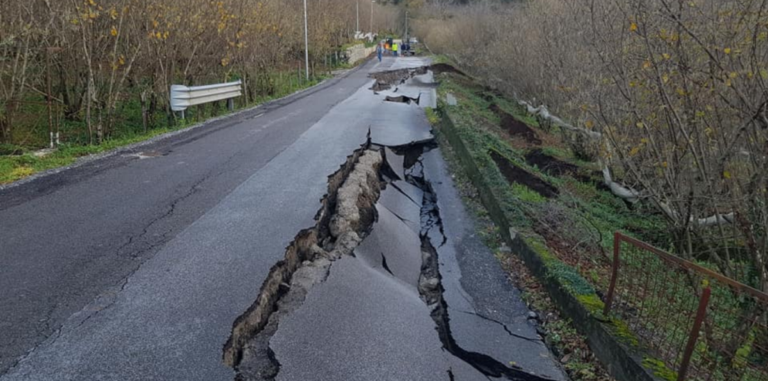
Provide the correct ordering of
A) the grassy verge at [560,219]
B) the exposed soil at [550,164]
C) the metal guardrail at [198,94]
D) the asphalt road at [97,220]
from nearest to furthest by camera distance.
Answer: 1. the asphalt road at [97,220]
2. the grassy verge at [560,219]
3. the exposed soil at [550,164]
4. the metal guardrail at [198,94]

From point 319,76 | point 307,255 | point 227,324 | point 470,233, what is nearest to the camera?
point 227,324

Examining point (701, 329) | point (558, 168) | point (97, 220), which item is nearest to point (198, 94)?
point (558, 168)

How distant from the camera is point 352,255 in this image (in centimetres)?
631

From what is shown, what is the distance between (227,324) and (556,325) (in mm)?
A: 2919

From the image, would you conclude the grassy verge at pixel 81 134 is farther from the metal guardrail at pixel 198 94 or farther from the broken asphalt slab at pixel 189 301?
the broken asphalt slab at pixel 189 301

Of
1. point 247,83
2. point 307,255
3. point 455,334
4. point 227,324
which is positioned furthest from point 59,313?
point 247,83

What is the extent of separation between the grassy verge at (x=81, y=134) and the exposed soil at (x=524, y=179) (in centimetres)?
791

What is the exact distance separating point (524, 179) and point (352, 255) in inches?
238

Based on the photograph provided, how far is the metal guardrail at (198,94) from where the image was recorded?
15.2 meters

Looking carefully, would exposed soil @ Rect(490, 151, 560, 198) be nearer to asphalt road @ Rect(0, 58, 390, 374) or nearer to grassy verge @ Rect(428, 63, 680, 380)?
grassy verge @ Rect(428, 63, 680, 380)

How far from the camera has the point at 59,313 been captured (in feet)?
14.3

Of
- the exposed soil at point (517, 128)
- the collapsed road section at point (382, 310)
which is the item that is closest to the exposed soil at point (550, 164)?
the exposed soil at point (517, 128)

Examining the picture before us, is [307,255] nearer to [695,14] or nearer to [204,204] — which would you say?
[204,204]

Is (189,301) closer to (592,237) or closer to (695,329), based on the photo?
(695,329)
